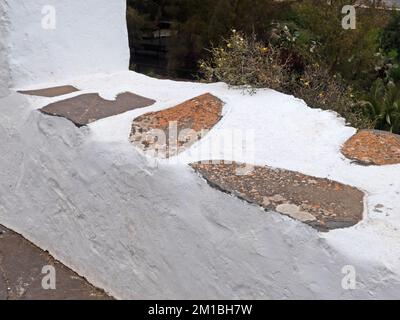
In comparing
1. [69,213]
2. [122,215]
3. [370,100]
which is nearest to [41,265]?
[69,213]

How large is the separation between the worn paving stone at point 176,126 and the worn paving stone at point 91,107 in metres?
0.22

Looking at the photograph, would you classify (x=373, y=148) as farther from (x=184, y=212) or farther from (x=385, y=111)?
(x=385, y=111)

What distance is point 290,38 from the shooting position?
9.40 m

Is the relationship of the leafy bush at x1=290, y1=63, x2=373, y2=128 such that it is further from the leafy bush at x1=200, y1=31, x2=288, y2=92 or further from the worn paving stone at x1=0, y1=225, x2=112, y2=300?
the worn paving stone at x1=0, y1=225, x2=112, y2=300

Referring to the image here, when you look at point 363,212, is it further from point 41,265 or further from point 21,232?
point 21,232

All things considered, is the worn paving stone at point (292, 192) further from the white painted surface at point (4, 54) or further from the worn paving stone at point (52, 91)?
the white painted surface at point (4, 54)

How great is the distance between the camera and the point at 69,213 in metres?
3.00

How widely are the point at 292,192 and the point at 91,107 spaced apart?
1.39m

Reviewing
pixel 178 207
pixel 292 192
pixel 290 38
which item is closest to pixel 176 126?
pixel 178 207

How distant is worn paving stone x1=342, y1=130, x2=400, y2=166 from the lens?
8.45 ft

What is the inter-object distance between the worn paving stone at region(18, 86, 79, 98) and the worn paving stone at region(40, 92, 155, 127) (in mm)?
154

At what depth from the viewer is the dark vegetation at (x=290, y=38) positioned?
8.64 meters

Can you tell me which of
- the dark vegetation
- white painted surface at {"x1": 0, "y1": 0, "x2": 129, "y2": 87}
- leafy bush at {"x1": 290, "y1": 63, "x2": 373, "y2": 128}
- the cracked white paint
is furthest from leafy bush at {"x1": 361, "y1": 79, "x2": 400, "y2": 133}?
the cracked white paint

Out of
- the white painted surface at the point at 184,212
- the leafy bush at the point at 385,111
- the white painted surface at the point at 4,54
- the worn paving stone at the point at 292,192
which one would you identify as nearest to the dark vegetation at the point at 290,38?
the leafy bush at the point at 385,111
